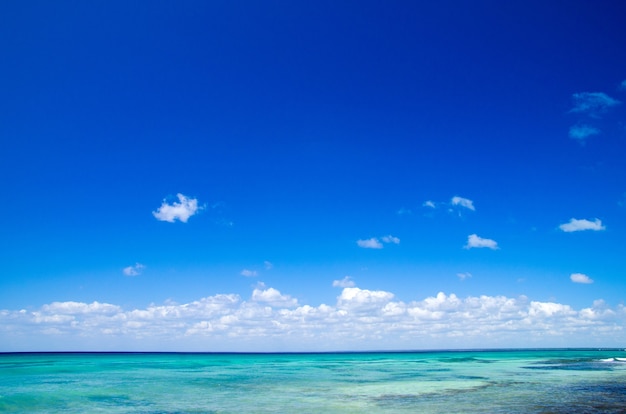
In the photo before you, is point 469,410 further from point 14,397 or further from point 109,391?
point 14,397

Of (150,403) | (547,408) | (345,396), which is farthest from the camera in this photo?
(345,396)

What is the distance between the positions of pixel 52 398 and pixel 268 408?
1434 cm

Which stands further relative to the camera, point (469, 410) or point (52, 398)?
point (52, 398)

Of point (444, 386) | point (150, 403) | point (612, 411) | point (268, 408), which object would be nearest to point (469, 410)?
point (612, 411)

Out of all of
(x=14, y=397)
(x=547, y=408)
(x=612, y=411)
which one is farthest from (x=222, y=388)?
(x=612, y=411)

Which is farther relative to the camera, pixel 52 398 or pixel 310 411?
pixel 52 398

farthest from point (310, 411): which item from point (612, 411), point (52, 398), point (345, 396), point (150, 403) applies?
point (52, 398)

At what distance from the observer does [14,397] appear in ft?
89.5

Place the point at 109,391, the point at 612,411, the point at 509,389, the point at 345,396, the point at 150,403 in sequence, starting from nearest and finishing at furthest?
1. the point at 612,411
2. the point at 150,403
3. the point at 345,396
4. the point at 509,389
5. the point at 109,391

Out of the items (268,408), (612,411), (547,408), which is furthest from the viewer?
(268,408)

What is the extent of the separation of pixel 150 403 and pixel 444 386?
19031mm

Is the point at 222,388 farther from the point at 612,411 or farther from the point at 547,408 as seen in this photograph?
the point at 612,411

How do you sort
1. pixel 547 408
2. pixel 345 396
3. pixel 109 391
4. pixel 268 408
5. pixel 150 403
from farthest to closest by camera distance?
pixel 109 391, pixel 345 396, pixel 150 403, pixel 268 408, pixel 547 408

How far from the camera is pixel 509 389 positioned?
27672 millimetres
